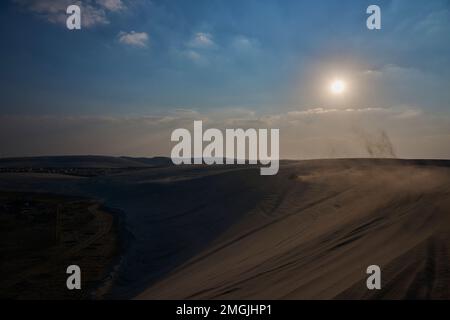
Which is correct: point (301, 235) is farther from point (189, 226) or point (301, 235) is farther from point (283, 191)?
point (283, 191)

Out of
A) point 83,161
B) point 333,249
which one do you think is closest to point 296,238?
point 333,249

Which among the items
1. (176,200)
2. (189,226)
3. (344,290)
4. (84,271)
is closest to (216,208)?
(189,226)

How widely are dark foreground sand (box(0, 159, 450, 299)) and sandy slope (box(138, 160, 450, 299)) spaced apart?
1.1 inches

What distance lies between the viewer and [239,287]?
27.8 ft

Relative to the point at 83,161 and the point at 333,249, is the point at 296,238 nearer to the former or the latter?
the point at 333,249

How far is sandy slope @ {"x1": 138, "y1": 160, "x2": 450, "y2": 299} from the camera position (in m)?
7.16

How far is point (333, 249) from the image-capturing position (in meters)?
9.85

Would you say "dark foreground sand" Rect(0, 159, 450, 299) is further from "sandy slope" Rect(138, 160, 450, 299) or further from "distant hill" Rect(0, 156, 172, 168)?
"distant hill" Rect(0, 156, 172, 168)

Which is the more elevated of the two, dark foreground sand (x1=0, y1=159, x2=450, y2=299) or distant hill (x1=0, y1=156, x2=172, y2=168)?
distant hill (x1=0, y1=156, x2=172, y2=168)

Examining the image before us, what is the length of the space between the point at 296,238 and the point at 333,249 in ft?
7.62

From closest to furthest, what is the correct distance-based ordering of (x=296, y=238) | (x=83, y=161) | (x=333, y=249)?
1. (x=333, y=249)
2. (x=296, y=238)
3. (x=83, y=161)

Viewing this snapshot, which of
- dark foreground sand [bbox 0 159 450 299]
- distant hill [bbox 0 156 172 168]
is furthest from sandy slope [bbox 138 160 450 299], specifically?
distant hill [bbox 0 156 172 168]

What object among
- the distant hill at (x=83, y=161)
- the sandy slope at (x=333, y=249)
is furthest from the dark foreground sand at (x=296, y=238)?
the distant hill at (x=83, y=161)
